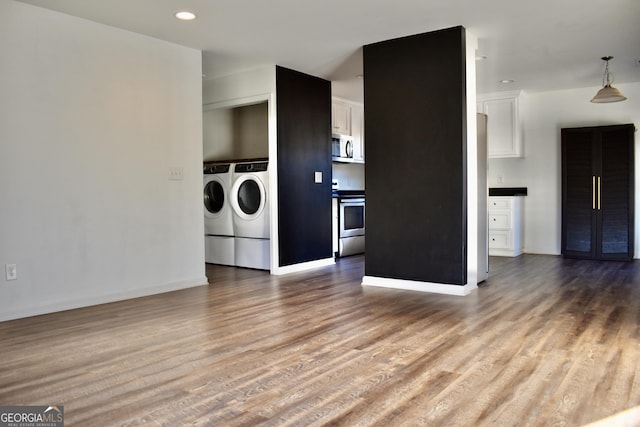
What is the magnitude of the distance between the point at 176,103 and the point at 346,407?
11.5 ft

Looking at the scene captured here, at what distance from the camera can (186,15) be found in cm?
390

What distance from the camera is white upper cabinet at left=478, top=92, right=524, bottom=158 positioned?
23.0ft

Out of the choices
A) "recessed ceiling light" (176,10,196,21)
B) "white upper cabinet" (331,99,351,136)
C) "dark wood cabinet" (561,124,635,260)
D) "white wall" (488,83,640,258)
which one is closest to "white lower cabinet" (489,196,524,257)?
"white wall" (488,83,640,258)

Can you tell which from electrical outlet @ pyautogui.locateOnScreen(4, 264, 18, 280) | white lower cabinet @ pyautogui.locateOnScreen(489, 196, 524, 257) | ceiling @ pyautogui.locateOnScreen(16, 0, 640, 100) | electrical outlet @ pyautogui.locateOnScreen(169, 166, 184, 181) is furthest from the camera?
white lower cabinet @ pyautogui.locateOnScreen(489, 196, 524, 257)

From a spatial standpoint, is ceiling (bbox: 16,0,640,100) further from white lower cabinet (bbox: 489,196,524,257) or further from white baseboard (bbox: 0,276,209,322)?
white baseboard (bbox: 0,276,209,322)

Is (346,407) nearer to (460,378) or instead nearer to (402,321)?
(460,378)

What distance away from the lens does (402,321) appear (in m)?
3.39

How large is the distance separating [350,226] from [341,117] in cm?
165

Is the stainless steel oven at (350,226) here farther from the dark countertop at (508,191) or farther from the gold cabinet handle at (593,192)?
the gold cabinet handle at (593,192)

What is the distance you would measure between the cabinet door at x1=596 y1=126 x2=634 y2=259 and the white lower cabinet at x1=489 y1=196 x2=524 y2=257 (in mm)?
999

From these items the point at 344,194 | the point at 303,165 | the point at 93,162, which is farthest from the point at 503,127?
the point at 93,162

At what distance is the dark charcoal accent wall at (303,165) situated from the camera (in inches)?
219

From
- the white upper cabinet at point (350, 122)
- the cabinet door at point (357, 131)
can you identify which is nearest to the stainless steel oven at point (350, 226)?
the white upper cabinet at point (350, 122)

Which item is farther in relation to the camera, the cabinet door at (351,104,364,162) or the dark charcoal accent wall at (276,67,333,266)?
the cabinet door at (351,104,364,162)
